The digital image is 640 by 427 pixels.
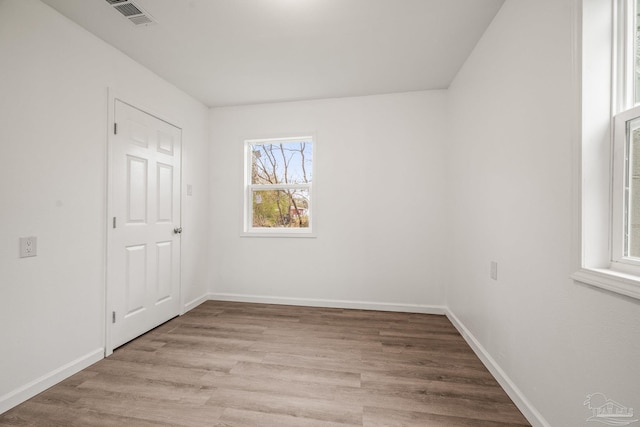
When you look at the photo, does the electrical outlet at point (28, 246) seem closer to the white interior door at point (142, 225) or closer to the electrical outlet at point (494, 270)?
the white interior door at point (142, 225)

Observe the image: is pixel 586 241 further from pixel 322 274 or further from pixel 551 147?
pixel 322 274

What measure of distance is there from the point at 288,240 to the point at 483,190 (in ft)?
7.23

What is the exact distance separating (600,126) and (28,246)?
10.1 ft

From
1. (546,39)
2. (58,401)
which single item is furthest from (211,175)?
(546,39)

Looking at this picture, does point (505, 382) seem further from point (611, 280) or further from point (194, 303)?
point (194, 303)

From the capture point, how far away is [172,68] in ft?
9.04

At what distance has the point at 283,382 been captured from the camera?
6.38ft

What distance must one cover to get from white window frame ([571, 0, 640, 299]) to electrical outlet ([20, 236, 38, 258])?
2.94 meters

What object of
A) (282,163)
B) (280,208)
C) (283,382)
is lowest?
(283,382)

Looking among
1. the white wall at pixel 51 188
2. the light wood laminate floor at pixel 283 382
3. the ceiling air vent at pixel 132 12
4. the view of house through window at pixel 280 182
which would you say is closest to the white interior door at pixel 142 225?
the white wall at pixel 51 188

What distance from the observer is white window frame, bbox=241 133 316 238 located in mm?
3531

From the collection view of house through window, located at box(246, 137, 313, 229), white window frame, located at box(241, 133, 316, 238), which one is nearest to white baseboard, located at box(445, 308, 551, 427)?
white window frame, located at box(241, 133, 316, 238)

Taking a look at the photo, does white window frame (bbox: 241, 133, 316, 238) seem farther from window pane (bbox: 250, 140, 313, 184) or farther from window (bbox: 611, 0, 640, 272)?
window (bbox: 611, 0, 640, 272)

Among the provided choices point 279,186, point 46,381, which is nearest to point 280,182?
point 279,186
